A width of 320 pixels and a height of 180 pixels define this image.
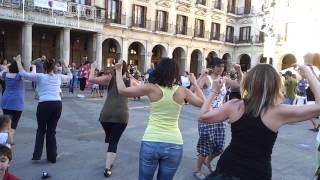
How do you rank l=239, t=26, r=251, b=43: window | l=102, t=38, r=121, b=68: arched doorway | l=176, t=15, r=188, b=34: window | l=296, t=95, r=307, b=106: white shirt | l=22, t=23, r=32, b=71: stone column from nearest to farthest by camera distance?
1. l=296, t=95, r=307, b=106: white shirt
2. l=22, t=23, r=32, b=71: stone column
3. l=102, t=38, r=121, b=68: arched doorway
4. l=176, t=15, r=188, b=34: window
5. l=239, t=26, r=251, b=43: window

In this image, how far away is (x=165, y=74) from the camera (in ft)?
12.6

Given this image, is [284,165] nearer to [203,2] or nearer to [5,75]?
[5,75]

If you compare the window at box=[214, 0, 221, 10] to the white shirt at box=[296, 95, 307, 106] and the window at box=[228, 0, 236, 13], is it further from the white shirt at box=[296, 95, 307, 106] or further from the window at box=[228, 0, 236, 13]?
the white shirt at box=[296, 95, 307, 106]

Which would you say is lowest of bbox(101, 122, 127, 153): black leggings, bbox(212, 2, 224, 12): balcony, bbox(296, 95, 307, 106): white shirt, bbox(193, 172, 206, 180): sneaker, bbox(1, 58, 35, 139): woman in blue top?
bbox(193, 172, 206, 180): sneaker

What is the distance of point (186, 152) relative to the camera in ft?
26.0

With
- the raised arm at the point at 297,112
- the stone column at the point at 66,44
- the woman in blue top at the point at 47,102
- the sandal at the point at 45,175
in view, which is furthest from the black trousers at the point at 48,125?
the stone column at the point at 66,44

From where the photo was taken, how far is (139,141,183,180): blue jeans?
374 cm

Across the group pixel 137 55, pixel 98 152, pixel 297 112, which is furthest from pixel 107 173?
pixel 137 55

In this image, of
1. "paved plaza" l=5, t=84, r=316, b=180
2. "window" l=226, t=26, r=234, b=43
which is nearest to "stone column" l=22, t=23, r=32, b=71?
"paved plaza" l=5, t=84, r=316, b=180

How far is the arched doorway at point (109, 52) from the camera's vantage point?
33.4m

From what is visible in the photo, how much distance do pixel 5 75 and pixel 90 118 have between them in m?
5.12

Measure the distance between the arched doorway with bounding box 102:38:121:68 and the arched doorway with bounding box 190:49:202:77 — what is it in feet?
33.7

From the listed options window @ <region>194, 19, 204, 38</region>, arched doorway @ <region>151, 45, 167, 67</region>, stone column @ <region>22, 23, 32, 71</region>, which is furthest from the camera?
window @ <region>194, 19, 204, 38</region>

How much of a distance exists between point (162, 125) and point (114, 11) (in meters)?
29.3
